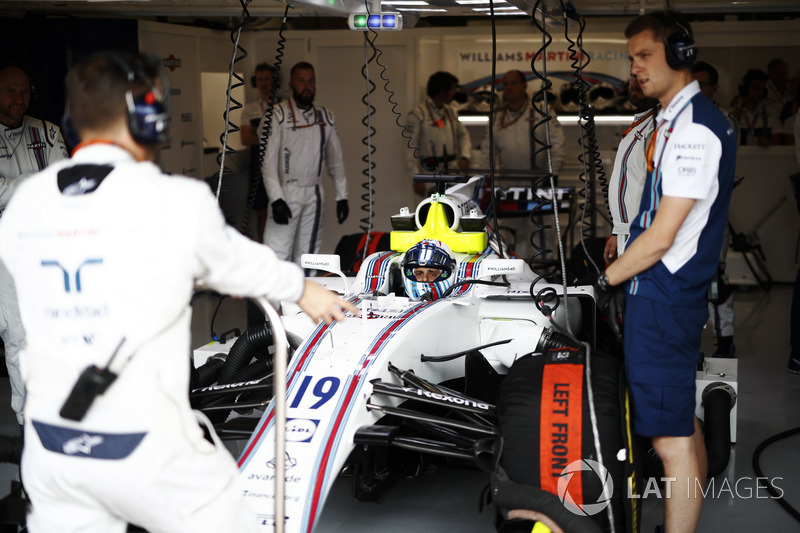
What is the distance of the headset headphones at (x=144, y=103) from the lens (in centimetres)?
189

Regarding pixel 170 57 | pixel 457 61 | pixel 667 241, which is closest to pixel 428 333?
pixel 667 241

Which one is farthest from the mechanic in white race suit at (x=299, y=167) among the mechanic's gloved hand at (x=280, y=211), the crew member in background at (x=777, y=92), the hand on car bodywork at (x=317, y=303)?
the hand on car bodywork at (x=317, y=303)

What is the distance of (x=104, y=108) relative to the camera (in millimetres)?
1898

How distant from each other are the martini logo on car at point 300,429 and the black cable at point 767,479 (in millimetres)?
2069

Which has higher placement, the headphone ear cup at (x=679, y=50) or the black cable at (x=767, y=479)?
the headphone ear cup at (x=679, y=50)

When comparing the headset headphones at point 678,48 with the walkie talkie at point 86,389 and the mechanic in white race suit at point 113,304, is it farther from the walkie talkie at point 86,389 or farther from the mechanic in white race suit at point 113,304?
the walkie talkie at point 86,389

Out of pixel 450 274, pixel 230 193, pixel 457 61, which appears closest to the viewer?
pixel 450 274

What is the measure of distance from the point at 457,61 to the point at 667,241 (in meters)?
7.56

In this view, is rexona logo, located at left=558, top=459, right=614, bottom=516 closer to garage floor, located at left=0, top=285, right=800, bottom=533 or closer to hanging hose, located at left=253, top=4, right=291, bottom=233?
garage floor, located at left=0, top=285, right=800, bottom=533

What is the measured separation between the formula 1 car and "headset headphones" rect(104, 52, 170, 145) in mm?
696

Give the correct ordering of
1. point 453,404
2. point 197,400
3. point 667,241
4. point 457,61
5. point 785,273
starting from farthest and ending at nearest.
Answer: point 457,61
point 785,273
point 197,400
point 453,404
point 667,241

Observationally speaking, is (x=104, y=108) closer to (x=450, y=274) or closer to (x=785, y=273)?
(x=450, y=274)

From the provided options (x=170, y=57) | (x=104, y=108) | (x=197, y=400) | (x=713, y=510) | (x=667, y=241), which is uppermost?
(x=170, y=57)

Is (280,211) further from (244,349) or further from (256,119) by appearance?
(244,349)
